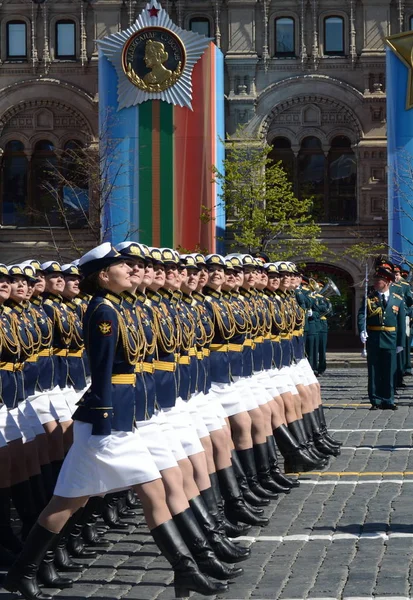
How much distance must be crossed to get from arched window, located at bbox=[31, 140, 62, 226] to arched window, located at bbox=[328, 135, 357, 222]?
8.61 metres

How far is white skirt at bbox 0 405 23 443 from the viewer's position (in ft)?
32.8

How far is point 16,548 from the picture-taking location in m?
9.81

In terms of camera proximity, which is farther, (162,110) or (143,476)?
(162,110)

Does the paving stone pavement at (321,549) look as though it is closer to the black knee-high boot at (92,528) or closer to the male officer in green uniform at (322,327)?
the black knee-high boot at (92,528)

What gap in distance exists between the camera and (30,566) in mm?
8359

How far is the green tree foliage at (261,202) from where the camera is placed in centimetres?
4088

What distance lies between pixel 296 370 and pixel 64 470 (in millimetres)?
6141

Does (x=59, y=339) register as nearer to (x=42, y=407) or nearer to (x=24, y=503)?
(x=42, y=407)

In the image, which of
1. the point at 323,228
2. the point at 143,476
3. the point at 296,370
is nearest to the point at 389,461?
the point at 296,370

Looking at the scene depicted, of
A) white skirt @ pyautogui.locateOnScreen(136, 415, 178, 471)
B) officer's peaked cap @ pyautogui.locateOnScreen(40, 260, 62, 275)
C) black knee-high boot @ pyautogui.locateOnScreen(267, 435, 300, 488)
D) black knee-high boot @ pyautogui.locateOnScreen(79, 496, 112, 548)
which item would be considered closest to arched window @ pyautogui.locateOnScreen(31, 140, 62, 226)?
black knee-high boot @ pyautogui.locateOnScreen(267, 435, 300, 488)

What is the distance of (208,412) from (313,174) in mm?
34511

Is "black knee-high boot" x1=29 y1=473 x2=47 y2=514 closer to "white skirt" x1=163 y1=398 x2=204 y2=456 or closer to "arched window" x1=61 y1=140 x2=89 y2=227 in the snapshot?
"white skirt" x1=163 y1=398 x2=204 y2=456

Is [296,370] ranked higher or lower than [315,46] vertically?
lower

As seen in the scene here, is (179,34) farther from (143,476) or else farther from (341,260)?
(143,476)
